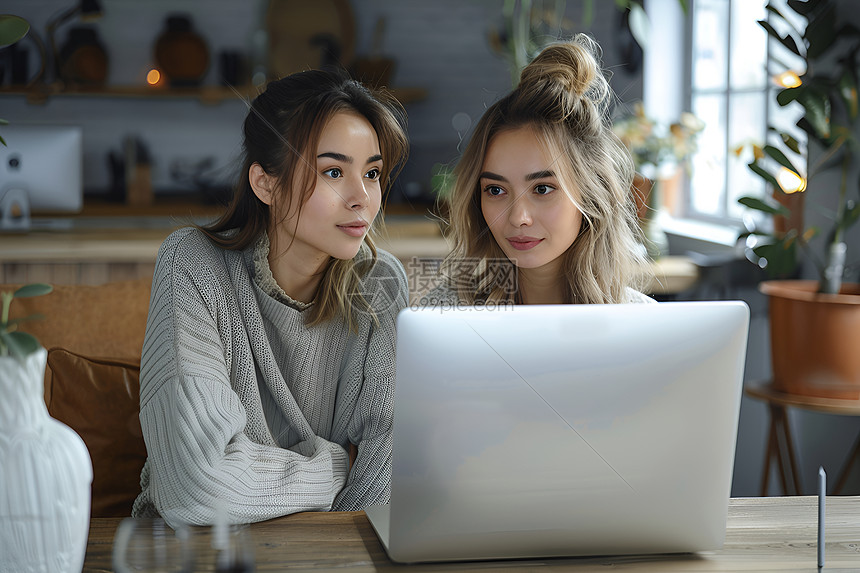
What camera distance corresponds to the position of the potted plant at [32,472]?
0.78 m

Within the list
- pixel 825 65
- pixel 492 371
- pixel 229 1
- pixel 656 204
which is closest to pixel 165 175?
pixel 229 1

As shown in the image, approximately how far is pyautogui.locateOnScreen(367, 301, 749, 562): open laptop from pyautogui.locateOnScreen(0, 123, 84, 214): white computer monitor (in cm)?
303

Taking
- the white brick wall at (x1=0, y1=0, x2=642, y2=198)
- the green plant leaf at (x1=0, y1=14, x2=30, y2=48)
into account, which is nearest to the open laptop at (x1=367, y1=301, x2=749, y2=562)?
the green plant leaf at (x1=0, y1=14, x2=30, y2=48)

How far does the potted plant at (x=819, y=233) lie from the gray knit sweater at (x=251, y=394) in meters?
1.25

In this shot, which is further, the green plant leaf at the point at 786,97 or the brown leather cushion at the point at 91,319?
the green plant leaf at the point at 786,97

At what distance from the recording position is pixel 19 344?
0.79 m

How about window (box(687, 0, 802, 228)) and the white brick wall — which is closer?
window (box(687, 0, 802, 228))

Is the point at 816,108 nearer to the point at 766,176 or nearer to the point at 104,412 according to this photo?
the point at 766,176

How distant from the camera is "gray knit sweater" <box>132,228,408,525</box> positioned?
1137 mm

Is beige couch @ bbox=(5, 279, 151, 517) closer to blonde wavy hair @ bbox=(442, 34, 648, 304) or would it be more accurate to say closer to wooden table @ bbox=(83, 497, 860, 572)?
wooden table @ bbox=(83, 497, 860, 572)

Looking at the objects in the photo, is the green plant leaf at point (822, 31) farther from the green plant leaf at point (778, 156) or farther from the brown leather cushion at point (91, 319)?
A: the brown leather cushion at point (91, 319)

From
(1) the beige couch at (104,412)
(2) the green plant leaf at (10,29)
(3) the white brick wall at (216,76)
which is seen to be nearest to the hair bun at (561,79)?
(2) the green plant leaf at (10,29)

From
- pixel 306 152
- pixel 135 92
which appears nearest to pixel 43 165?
pixel 135 92

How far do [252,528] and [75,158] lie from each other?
289 cm
